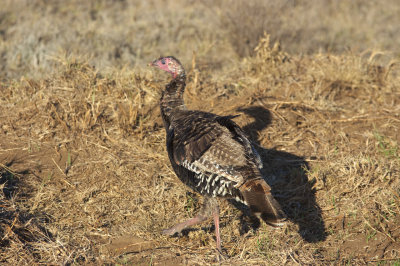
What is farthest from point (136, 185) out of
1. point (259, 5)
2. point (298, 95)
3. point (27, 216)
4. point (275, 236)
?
point (259, 5)

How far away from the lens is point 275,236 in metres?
4.39

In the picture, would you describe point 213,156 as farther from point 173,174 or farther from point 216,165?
point 173,174

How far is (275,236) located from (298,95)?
2.55 m

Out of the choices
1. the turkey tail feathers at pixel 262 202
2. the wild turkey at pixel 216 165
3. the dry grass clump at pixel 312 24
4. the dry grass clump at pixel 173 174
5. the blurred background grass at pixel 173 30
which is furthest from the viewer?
the dry grass clump at pixel 312 24

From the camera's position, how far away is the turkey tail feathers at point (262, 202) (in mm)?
3570

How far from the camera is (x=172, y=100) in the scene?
15.8 feet

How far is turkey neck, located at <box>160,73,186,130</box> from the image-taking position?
474 cm

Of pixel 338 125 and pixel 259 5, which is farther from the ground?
pixel 259 5

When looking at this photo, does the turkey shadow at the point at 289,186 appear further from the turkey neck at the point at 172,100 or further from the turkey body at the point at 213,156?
the turkey neck at the point at 172,100

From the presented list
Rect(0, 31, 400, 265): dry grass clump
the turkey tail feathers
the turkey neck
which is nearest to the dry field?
Rect(0, 31, 400, 265): dry grass clump

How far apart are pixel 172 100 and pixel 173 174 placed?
83 cm

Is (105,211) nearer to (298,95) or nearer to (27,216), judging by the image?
(27,216)

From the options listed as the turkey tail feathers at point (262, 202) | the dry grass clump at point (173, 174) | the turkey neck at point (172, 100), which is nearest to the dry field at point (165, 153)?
the dry grass clump at point (173, 174)

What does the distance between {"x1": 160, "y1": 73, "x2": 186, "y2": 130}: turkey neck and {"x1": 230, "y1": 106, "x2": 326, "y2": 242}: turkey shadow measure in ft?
3.75
